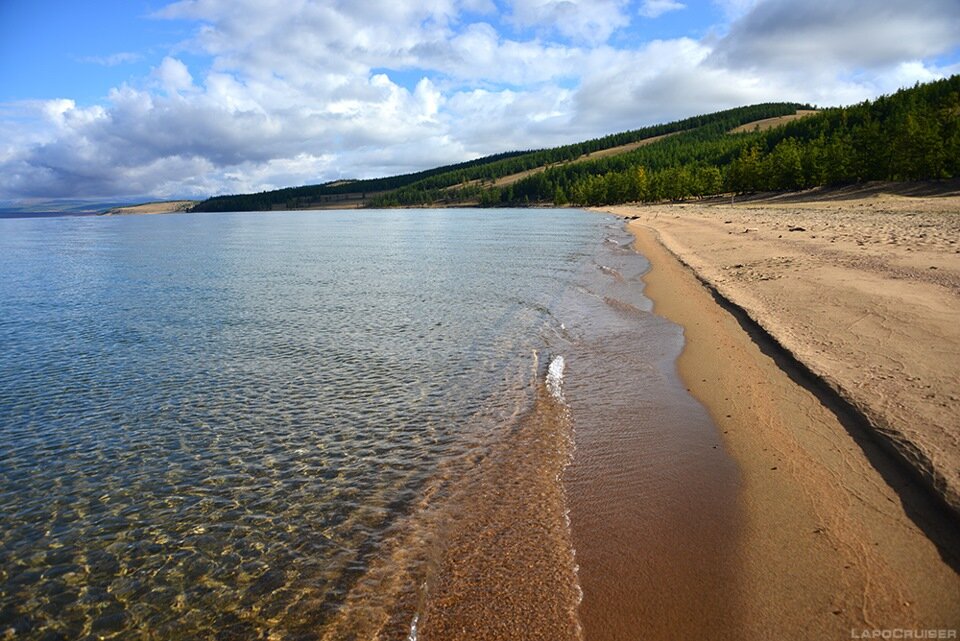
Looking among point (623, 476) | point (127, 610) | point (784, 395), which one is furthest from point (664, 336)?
point (127, 610)

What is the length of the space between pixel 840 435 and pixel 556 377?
216 inches

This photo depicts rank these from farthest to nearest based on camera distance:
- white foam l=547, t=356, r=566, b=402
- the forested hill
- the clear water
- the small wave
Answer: the forested hill, the small wave, white foam l=547, t=356, r=566, b=402, the clear water

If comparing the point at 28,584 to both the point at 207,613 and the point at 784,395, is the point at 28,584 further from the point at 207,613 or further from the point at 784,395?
the point at 784,395

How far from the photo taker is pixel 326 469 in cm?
811

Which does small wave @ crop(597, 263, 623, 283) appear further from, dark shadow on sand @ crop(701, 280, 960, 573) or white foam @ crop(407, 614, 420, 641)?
white foam @ crop(407, 614, 420, 641)

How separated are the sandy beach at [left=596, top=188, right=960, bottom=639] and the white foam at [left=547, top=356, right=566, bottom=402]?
8.67ft

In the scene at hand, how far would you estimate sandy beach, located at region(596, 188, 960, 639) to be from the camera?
4902 mm

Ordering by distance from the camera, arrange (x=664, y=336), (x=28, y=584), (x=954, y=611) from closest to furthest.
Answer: (x=954, y=611)
(x=28, y=584)
(x=664, y=336)

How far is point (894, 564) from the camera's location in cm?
517

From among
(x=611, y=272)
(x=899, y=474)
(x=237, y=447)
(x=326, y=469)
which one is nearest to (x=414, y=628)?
(x=326, y=469)

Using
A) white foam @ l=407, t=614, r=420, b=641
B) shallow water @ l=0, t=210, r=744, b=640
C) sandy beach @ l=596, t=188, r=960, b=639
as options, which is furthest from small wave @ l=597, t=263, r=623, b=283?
white foam @ l=407, t=614, r=420, b=641

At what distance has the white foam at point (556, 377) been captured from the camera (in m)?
11.1

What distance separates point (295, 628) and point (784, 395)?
28.1 feet

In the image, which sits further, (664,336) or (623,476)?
(664,336)
